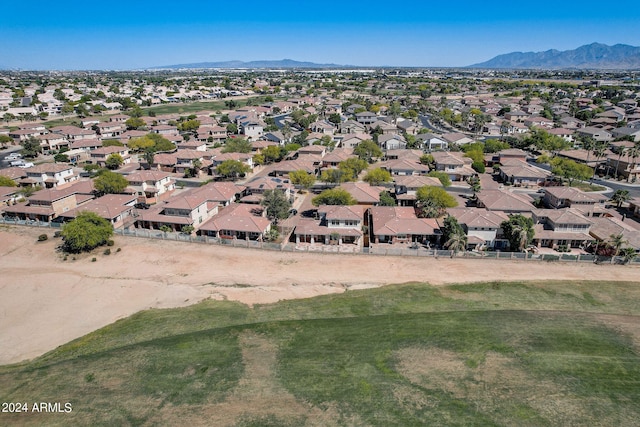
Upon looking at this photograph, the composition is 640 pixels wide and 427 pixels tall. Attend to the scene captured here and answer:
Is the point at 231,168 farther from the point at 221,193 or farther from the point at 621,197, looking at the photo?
the point at 621,197

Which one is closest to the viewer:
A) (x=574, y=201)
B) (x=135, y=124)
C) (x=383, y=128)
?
(x=574, y=201)

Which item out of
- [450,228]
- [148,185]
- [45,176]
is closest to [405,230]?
[450,228]

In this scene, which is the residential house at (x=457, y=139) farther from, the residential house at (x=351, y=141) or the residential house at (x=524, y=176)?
the residential house at (x=524, y=176)

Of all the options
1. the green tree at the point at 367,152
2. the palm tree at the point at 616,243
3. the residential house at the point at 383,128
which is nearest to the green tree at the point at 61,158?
the green tree at the point at 367,152

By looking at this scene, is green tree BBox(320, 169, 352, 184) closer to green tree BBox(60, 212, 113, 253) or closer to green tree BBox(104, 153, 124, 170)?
green tree BBox(60, 212, 113, 253)

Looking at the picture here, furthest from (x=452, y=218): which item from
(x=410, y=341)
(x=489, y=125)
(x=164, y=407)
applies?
(x=489, y=125)

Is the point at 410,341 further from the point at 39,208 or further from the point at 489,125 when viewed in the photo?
the point at 489,125
